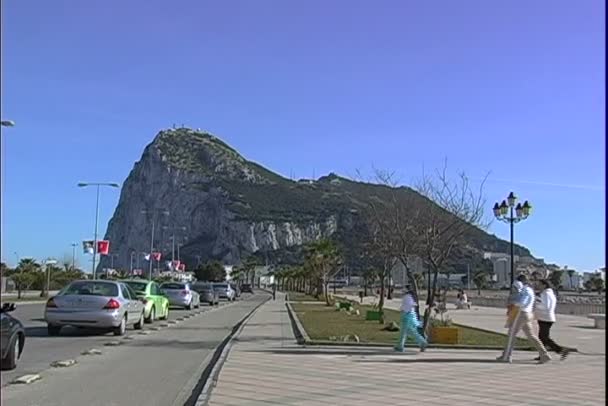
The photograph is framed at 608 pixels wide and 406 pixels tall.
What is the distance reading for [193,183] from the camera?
17700 centimetres

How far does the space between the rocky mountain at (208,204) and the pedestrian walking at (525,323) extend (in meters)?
139

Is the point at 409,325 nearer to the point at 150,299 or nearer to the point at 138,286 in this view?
the point at 150,299

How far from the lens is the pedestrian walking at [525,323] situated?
15992 millimetres

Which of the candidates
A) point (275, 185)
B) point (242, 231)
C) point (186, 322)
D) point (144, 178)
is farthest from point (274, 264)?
point (186, 322)

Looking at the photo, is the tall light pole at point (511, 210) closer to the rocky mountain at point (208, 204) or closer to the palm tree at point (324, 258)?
the palm tree at point (324, 258)

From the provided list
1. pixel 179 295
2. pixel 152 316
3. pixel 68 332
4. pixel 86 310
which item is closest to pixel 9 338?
pixel 86 310

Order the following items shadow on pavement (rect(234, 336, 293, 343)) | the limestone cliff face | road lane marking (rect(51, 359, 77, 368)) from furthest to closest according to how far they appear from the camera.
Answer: the limestone cliff face < shadow on pavement (rect(234, 336, 293, 343)) < road lane marking (rect(51, 359, 77, 368))

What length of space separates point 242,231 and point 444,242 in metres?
148

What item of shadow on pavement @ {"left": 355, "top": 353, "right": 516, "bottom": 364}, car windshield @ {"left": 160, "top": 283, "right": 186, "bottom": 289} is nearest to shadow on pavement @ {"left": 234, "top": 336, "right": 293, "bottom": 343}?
shadow on pavement @ {"left": 355, "top": 353, "right": 516, "bottom": 364}

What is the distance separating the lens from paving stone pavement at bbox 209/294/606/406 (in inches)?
426

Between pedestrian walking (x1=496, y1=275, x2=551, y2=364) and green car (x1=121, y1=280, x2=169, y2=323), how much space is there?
46.9ft

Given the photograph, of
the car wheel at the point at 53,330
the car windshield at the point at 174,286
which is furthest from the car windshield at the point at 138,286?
the car windshield at the point at 174,286

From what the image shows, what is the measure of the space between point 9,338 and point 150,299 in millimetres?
15065

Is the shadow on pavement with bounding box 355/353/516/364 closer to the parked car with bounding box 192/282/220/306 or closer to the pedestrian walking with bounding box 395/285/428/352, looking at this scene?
the pedestrian walking with bounding box 395/285/428/352
